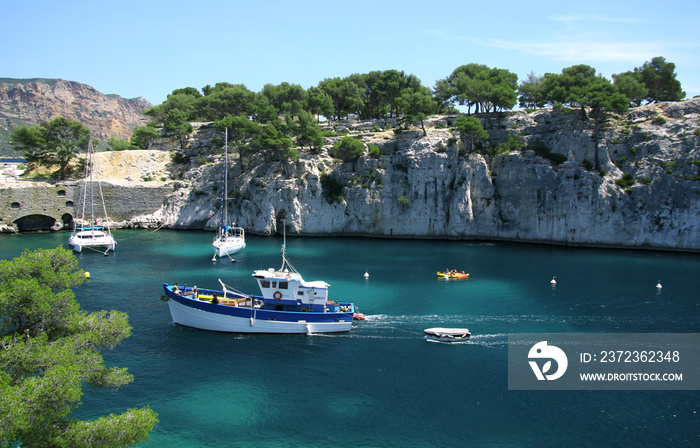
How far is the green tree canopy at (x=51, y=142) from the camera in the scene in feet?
339

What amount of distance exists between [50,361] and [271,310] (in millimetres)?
25743

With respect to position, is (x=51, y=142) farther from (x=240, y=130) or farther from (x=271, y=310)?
(x=271, y=310)

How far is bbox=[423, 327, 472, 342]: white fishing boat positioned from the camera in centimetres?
3806

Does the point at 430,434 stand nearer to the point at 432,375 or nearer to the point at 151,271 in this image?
the point at 432,375

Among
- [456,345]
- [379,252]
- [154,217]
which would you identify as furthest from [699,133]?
[154,217]

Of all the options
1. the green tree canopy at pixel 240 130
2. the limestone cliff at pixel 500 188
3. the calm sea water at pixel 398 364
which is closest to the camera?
the calm sea water at pixel 398 364

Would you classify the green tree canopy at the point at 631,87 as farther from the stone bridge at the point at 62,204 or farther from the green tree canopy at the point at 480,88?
the stone bridge at the point at 62,204

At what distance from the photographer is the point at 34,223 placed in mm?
97875

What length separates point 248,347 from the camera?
3747cm

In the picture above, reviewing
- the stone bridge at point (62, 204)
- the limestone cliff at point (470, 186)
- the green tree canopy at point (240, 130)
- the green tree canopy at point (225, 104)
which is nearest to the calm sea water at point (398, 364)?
the limestone cliff at point (470, 186)

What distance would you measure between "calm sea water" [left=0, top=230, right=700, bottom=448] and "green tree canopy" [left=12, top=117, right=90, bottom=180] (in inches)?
1854

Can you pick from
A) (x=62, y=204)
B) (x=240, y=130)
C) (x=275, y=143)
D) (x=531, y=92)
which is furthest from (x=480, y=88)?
(x=62, y=204)

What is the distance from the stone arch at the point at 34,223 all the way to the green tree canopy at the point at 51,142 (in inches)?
412

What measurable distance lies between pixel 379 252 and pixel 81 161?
77163 mm
